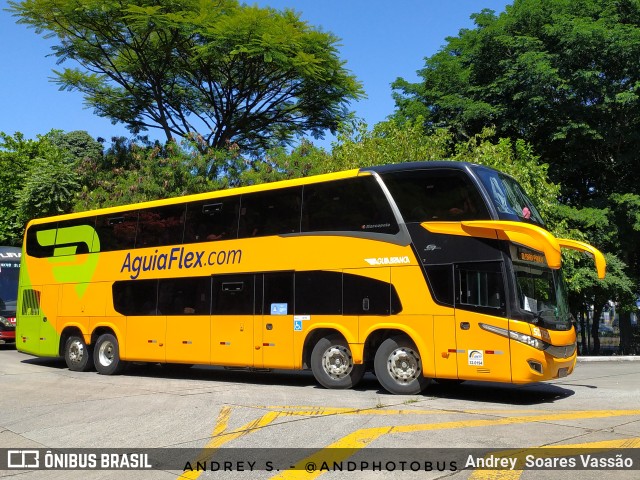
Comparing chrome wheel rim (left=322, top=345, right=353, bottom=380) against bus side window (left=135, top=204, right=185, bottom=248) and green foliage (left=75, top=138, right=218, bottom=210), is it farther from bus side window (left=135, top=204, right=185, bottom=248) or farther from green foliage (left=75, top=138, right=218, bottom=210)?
green foliage (left=75, top=138, right=218, bottom=210)

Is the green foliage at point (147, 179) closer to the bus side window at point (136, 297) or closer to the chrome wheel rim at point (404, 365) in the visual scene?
the bus side window at point (136, 297)

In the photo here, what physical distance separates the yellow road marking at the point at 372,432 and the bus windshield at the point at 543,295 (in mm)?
1676

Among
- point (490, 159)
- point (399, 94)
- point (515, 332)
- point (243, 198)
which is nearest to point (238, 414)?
point (515, 332)

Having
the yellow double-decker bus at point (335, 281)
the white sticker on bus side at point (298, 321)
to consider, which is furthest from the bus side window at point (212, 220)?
the white sticker on bus side at point (298, 321)

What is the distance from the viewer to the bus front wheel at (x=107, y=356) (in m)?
15.8

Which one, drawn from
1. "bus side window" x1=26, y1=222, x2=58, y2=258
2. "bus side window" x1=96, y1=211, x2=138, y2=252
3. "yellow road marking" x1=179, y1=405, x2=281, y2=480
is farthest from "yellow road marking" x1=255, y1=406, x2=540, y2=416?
"bus side window" x1=26, y1=222, x2=58, y2=258

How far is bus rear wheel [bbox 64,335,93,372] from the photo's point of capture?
16422 mm

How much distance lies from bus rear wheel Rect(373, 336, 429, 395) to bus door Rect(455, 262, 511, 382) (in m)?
0.88

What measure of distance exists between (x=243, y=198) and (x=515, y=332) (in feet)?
20.2

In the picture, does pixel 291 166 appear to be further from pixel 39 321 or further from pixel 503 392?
pixel 503 392

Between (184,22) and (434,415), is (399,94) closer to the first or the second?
(184,22)

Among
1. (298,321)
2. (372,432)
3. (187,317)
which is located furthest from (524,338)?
(187,317)

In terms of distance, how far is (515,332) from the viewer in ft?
33.5

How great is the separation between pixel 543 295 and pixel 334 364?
3.91 meters
